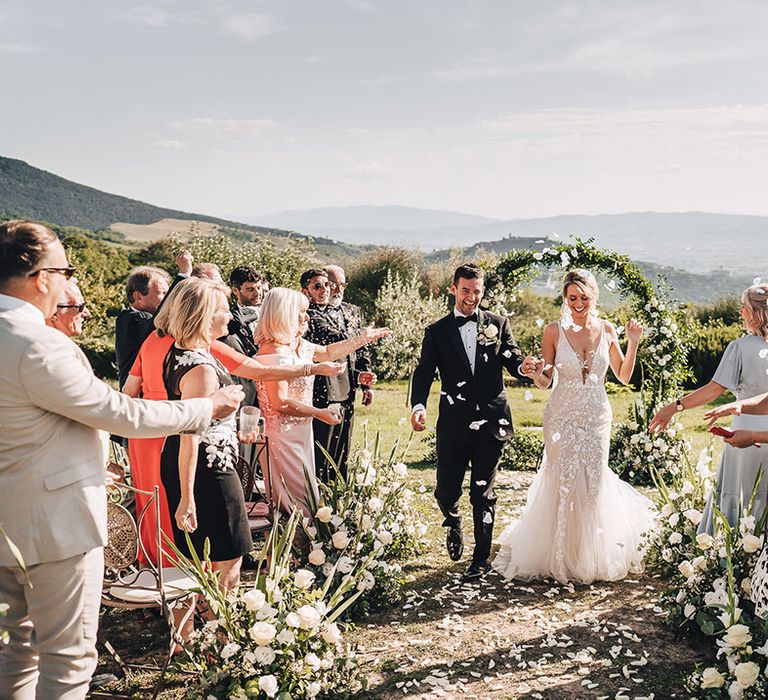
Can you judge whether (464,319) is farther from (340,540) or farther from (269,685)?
(269,685)

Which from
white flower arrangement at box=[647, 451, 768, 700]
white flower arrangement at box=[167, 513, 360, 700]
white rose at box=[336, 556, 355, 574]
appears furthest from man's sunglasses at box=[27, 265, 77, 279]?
white flower arrangement at box=[647, 451, 768, 700]

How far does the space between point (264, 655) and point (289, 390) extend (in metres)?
2.65

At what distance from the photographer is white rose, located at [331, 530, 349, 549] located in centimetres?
522

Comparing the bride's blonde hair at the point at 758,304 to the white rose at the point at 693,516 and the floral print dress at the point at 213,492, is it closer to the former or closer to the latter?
the white rose at the point at 693,516

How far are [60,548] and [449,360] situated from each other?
370 centimetres

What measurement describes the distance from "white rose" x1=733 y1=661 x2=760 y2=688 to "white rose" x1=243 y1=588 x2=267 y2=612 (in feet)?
7.36

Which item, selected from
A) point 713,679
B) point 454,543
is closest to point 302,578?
point 713,679

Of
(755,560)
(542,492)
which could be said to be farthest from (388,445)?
(755,560)

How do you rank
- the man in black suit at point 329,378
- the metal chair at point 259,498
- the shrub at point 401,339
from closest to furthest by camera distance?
the metal chair at point 259,498 → the man in black suit at point 329,378 → the shrub at point 401,339

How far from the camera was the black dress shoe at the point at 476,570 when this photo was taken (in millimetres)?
6055

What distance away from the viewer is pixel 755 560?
440 cm

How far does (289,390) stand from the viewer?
597 cm

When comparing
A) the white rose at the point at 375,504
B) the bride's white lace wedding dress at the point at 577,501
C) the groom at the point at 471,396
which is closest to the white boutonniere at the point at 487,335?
the groom at the point at 471,396

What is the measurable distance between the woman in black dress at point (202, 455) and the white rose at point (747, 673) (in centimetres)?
259
